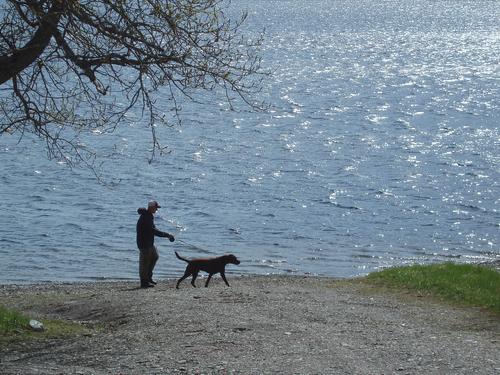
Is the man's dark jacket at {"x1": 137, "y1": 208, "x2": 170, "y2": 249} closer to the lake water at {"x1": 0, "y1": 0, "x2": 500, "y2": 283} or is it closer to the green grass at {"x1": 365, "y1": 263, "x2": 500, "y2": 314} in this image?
the green grass at {"x1": 365, "y1": 263, "x2": 500, "y2": 314}

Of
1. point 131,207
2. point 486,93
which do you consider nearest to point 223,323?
point 131,207

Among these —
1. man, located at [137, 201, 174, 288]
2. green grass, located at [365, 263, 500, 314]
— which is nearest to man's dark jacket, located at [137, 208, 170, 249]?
man, located at [137, 201, 174, 288]

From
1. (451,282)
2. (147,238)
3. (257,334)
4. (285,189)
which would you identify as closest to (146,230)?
(147,238)

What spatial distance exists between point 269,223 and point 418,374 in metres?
25.0

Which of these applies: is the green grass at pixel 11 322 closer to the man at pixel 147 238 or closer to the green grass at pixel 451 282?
the man at pixel 147 238

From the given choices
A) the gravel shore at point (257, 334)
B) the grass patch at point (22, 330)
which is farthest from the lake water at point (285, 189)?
the grass patch at point (22, 330)

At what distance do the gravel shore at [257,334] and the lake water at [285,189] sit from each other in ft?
30.9

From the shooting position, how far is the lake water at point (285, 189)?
35250 millimetres

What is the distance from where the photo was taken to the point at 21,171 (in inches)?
1919

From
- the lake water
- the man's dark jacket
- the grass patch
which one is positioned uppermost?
the lake water

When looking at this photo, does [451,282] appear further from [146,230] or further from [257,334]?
[257,334]

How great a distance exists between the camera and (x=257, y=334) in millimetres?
17266

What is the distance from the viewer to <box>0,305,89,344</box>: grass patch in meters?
16.9

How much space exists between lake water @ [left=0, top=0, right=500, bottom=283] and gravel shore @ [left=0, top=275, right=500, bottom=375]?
9.42m
